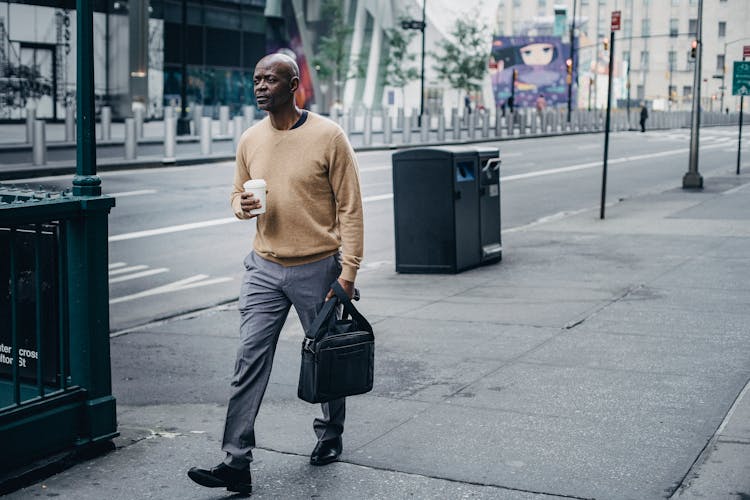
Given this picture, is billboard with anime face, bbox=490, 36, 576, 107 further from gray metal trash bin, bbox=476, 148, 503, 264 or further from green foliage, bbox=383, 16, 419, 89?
gray metal trash bin, bbox=476, 148, 503, 264

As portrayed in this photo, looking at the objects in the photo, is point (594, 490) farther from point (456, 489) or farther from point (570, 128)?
point (570, 128)

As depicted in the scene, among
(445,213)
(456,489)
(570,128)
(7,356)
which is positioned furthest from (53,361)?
(570,128)

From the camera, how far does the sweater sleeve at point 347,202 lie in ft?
15.6

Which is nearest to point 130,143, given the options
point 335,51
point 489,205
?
point 489,205

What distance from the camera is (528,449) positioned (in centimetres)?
Result: 517

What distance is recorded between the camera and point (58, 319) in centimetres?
510

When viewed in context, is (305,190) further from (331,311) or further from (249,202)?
(331,311)

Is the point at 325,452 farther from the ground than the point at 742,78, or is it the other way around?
the point at 742,78

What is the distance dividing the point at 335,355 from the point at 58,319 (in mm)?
1395

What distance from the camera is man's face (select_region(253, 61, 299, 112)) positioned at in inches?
185

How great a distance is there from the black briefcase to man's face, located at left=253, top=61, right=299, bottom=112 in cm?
83

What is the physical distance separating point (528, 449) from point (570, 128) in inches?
2267

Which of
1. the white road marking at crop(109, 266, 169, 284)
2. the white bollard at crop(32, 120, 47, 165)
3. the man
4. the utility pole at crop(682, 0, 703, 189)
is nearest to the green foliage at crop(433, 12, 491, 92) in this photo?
the utility pole at crop(682, 0, 703, 189)

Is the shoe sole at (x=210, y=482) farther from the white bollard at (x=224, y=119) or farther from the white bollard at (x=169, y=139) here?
the white bollard at (x=224, y=119)
